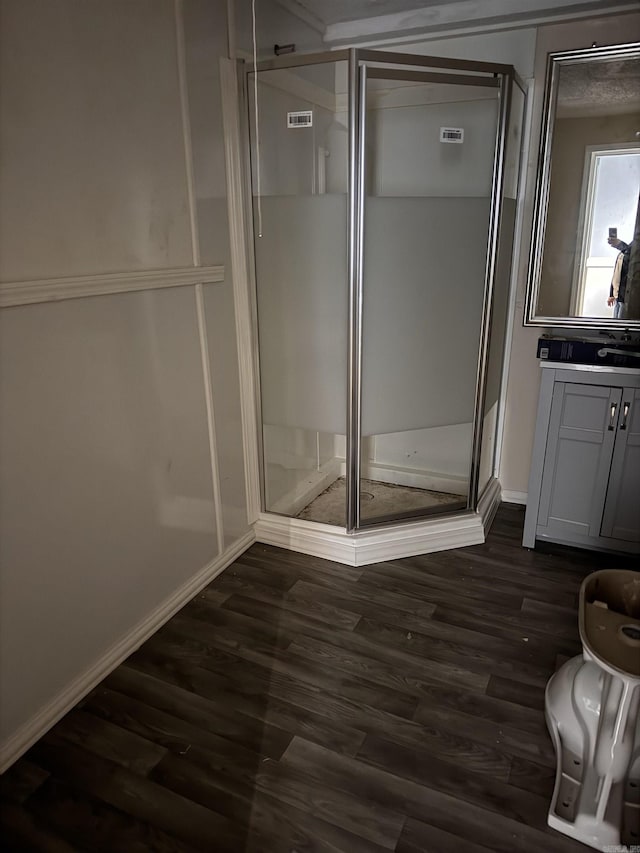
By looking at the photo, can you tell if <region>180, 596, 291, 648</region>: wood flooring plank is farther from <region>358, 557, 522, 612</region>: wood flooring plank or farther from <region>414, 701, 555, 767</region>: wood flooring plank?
<region>414, 701, 555, 767</region>: wood flooring plank

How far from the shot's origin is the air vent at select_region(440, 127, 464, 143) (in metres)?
2.40

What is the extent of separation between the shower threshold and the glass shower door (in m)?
0.03

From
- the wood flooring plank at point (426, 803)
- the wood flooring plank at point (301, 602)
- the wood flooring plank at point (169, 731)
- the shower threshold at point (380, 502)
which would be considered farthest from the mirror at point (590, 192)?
the wood flooring plank at point (169, 731)

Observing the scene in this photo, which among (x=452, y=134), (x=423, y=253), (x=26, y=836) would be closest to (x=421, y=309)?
(x=423, y=253)

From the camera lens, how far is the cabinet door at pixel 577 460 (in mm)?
2412

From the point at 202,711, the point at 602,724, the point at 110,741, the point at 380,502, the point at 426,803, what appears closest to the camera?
the point at 602,724

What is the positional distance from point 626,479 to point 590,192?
133cm

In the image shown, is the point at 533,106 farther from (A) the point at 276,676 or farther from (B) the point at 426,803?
(B) the point at 426,803

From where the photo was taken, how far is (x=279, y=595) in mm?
2387

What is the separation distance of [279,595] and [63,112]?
6.07ft

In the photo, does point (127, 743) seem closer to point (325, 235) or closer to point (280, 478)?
point (280, 478)

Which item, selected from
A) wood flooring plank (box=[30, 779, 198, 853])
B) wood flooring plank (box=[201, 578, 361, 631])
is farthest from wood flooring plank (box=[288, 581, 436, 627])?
wood flooring plank (box=[30, 779, 198, 853])

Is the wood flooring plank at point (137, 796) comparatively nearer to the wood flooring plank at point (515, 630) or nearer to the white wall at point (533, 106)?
the wood flooring plank at point (515, 630)

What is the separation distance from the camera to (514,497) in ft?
10.5
